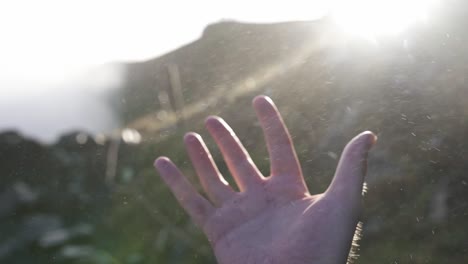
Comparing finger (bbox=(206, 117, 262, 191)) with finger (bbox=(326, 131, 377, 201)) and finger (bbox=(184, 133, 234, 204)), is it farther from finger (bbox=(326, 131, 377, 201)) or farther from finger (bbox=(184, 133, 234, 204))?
finger (bbox=(326, 131, 377, 201))

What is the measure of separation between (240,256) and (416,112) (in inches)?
193

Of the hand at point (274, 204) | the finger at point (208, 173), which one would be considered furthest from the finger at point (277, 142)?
the finger at point (208, 173)

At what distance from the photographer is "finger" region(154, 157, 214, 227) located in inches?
87.7

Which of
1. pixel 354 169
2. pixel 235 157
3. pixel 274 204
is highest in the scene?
pixel 354 169

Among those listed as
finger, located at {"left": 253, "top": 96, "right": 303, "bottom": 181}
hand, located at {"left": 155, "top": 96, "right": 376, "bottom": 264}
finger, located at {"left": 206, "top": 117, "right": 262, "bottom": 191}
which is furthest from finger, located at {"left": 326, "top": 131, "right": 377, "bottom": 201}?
finger, located at {"left": 206, "top": 117, "right": 262, "bottom": 191}

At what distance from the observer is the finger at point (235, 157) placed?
226 cm

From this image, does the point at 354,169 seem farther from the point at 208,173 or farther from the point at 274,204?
the point at 208,173

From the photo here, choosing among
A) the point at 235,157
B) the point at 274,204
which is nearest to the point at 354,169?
the point at 274,204

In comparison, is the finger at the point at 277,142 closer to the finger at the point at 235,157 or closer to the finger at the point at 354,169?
the finger at the point at 235,157

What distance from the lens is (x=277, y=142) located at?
7.38 feet

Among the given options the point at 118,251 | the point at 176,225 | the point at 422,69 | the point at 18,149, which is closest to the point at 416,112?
the point at 422,69

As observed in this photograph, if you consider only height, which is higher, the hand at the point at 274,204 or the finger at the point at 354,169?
the finger at the point at 354,169

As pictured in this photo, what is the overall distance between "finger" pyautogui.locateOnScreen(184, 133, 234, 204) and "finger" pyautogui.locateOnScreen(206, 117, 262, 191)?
0.06 m

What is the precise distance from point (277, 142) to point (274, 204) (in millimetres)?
280
